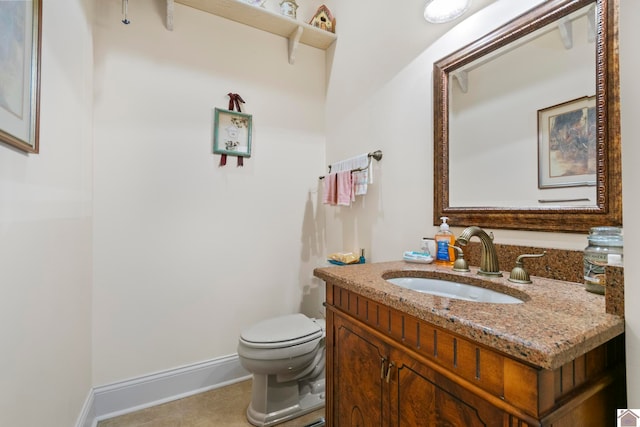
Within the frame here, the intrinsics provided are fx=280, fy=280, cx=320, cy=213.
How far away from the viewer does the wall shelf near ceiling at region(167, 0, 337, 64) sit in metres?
1.87

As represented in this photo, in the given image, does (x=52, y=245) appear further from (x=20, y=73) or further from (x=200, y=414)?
(x=200, y=414)

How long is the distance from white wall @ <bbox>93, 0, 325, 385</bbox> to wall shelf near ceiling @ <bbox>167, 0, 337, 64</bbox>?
0.05m

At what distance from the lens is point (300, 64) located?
89.4 inches

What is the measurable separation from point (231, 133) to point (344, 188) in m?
0.89

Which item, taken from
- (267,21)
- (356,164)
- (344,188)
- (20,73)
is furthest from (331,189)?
(20,73)

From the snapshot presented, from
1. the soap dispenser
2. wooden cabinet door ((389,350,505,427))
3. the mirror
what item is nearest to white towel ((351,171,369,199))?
the mirror

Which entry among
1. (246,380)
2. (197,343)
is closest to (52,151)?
(197,343)

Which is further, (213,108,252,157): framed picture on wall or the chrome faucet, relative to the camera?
(213,108,252,157): framed picture on wall

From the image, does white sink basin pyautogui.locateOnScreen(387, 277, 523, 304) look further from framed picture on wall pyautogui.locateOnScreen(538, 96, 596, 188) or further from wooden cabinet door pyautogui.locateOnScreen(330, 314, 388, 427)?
framed picture on wall pyautogui.locateOnScreen(538, 96, 596, 188)

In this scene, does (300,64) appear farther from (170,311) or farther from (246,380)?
(246,380)

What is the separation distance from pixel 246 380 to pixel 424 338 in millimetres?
1676

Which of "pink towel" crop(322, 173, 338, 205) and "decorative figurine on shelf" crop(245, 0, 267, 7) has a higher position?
"decorative figurine on shelf" crop(245, 0, 267, 7)

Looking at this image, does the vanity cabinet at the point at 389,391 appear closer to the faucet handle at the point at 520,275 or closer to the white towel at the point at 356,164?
the faucet handle at the point at 520,275

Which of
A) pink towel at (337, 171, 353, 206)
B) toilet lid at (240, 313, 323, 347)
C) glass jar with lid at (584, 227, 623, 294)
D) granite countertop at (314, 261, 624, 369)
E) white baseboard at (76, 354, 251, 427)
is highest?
pink towel at (337, 171, 353, 206)
